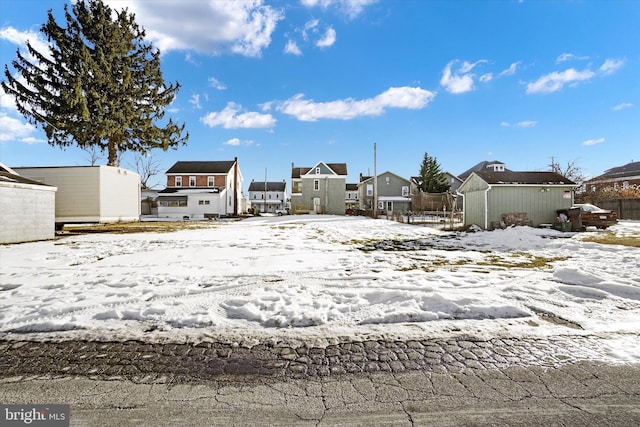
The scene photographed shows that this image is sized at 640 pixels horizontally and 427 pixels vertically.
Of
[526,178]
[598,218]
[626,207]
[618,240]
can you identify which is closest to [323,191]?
[526,178]

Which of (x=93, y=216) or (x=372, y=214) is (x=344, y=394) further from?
(x=372, y=214)

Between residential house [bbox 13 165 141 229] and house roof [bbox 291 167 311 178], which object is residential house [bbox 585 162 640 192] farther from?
residential house [bbox 13 165 141 229]

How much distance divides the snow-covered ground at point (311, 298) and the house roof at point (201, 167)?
32659 mm

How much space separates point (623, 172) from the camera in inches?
1697

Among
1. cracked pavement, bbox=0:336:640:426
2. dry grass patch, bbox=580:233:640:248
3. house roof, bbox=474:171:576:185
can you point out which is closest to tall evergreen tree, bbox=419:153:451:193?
house roof, bbox=474:171:576:185

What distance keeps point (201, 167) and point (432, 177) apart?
3207cm

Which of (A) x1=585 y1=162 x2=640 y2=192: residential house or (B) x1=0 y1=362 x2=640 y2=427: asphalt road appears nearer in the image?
(B) x1=0 y1=362 x2=640 y2=427: asphalt road

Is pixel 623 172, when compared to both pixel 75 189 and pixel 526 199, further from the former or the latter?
pixel 75 189

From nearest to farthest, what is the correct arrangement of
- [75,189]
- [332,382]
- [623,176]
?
[332,382]
[75,189]
[623,176]

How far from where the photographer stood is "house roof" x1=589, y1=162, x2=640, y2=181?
41616mm

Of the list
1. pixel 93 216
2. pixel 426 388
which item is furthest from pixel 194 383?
pixel 93 216

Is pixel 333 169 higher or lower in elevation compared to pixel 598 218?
higher

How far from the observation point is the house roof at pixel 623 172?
41.6 metres

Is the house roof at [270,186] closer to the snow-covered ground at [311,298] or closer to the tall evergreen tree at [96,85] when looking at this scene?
the tall evergreen tree at [96,85]
